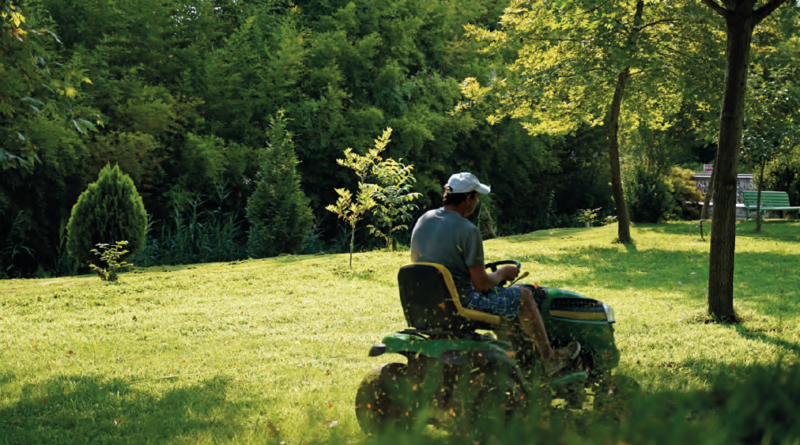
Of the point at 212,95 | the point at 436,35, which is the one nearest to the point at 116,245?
the point at 212,95

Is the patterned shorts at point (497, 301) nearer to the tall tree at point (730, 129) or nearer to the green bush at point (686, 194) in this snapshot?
the tall tree at point (730, 129)

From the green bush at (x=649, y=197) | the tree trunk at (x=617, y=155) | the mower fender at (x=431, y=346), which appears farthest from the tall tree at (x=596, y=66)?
the mower fender at (x=431, y=346)

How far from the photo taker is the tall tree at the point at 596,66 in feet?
43.9

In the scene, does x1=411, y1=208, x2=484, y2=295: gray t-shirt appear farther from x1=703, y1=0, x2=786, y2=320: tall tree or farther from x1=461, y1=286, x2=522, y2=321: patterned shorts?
x1=703, y1=0, x2=786, y2=320: tall tree

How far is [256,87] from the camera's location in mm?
19922

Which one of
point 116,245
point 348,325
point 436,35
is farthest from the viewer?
point 436,35

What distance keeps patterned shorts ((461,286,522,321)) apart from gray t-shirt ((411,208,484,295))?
0.07 m

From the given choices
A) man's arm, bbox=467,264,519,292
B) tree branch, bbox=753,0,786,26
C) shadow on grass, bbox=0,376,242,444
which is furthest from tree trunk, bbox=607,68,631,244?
shadow on grass, bbox=0,376,242,444

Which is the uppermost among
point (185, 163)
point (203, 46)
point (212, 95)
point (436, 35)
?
point (436, 35)

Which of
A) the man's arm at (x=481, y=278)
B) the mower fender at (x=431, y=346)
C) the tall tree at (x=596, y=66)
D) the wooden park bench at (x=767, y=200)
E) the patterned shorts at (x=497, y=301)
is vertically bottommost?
the mower fender at (x=431, y=346)

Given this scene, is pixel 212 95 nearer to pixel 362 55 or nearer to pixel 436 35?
pixel 362 55

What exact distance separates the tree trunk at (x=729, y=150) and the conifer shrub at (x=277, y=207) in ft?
34.3

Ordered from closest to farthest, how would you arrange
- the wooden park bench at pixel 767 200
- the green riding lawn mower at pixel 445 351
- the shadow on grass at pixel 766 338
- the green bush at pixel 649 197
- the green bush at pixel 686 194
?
the green riding lawn mower at pixel 445 351
the shadow on grass at pixel 766 338
the wooden park bench at pixel 767 200
the green bush at pixel 649 197
the green bush at pixel 686 194

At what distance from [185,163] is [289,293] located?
856 cm
